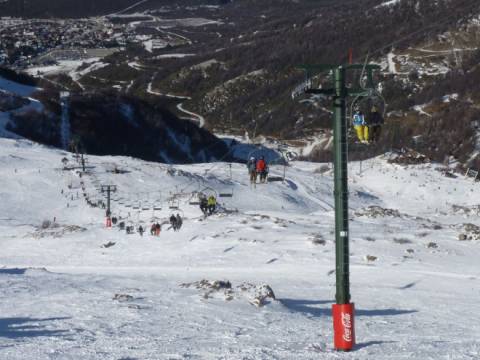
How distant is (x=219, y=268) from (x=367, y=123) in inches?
375

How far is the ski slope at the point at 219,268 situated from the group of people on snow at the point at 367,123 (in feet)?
10.5

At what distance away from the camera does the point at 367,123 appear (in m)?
13.1

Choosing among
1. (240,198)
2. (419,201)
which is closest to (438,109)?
(419,201)

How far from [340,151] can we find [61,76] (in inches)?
6064

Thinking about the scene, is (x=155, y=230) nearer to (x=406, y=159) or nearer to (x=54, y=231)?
(x=54, y=231)

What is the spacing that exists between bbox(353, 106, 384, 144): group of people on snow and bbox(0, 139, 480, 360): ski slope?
3.21 m

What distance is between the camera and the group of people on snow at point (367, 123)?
12984 mm

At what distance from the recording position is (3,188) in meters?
38.3

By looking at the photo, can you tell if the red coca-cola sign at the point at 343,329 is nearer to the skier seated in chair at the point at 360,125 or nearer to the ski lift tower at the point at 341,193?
the ski lift tower at the point at 341,193

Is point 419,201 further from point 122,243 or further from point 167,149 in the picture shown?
point 167,149

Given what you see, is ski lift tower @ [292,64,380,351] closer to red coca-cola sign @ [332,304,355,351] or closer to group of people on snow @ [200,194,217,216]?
red coca-cola sign @ [332,304,355,351]

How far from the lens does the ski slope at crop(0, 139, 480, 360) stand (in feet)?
36.6

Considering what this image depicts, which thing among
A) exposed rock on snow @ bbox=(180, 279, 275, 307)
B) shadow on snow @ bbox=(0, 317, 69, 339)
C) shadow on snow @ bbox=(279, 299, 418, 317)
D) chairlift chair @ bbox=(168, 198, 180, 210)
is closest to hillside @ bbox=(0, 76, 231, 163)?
chairlift chair @ bbox=(168, 198, 180, 210)

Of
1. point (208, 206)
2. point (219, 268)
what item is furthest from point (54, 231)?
point (219, 268)
